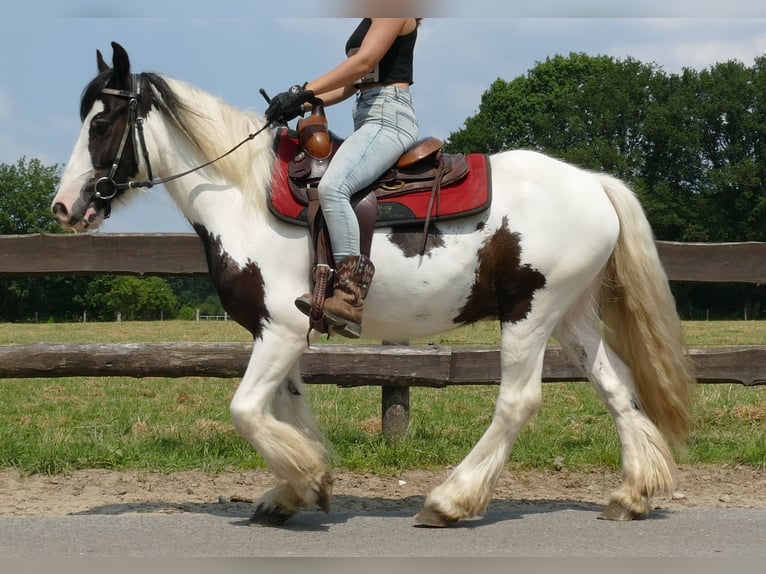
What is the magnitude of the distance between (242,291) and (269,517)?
1276mm

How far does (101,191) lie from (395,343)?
10.6 ft

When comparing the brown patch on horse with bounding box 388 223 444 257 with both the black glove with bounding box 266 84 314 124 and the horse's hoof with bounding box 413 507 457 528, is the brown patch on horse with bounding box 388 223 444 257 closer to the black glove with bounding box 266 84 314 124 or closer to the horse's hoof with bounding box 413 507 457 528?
the black glove with bounding box 266 84 314 124

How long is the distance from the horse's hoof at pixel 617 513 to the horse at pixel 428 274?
0.01 meters

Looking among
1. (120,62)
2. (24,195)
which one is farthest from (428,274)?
(24,195)

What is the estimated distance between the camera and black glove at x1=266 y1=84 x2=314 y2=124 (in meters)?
4.89

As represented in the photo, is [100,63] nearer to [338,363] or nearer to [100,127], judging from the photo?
[100,127]

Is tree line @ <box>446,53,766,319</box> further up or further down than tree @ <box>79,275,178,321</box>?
further up

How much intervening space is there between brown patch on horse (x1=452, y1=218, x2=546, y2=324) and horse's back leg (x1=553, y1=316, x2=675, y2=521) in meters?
0.58

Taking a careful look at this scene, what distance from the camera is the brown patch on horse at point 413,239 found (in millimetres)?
4926

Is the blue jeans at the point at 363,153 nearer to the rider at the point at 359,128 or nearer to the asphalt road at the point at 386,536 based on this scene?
the rider at the point at 359,128

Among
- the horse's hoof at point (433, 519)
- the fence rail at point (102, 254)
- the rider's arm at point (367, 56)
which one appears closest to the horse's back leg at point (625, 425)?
the horse's hoof at point (433, 519)

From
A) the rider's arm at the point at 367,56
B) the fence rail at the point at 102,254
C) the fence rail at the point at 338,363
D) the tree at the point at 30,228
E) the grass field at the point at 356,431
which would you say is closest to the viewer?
the rider's arm at the point at 367,56

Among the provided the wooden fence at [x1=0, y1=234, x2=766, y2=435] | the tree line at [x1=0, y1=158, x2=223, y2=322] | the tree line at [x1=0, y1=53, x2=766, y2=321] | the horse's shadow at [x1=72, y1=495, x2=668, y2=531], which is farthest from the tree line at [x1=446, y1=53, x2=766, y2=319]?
the horse's shadow at [x1=72, y1=495, x2=668, y2=531]

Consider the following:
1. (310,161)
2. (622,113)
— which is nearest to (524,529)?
(310,161)
